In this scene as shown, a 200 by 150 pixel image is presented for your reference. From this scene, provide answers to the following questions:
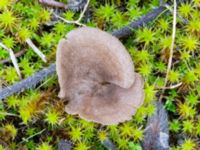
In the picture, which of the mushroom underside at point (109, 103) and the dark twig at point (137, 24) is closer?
the mushroom underside at point (109, 103)

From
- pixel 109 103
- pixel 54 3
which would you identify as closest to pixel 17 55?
pixel 54 3

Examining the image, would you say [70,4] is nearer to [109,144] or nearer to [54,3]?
[54,3]

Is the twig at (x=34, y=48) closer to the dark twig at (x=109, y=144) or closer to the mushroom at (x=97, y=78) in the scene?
the mushroom at (x=97, y=78)

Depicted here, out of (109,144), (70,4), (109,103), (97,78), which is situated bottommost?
(109,144)

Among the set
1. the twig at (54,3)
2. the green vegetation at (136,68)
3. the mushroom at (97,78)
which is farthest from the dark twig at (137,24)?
the twig at (54,3)

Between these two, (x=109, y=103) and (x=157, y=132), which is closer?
(x=109, y=103)

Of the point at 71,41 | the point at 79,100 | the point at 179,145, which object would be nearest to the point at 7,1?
the point at 71,41

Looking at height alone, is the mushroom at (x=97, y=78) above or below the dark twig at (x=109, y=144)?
above

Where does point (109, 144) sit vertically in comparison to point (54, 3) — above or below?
below
